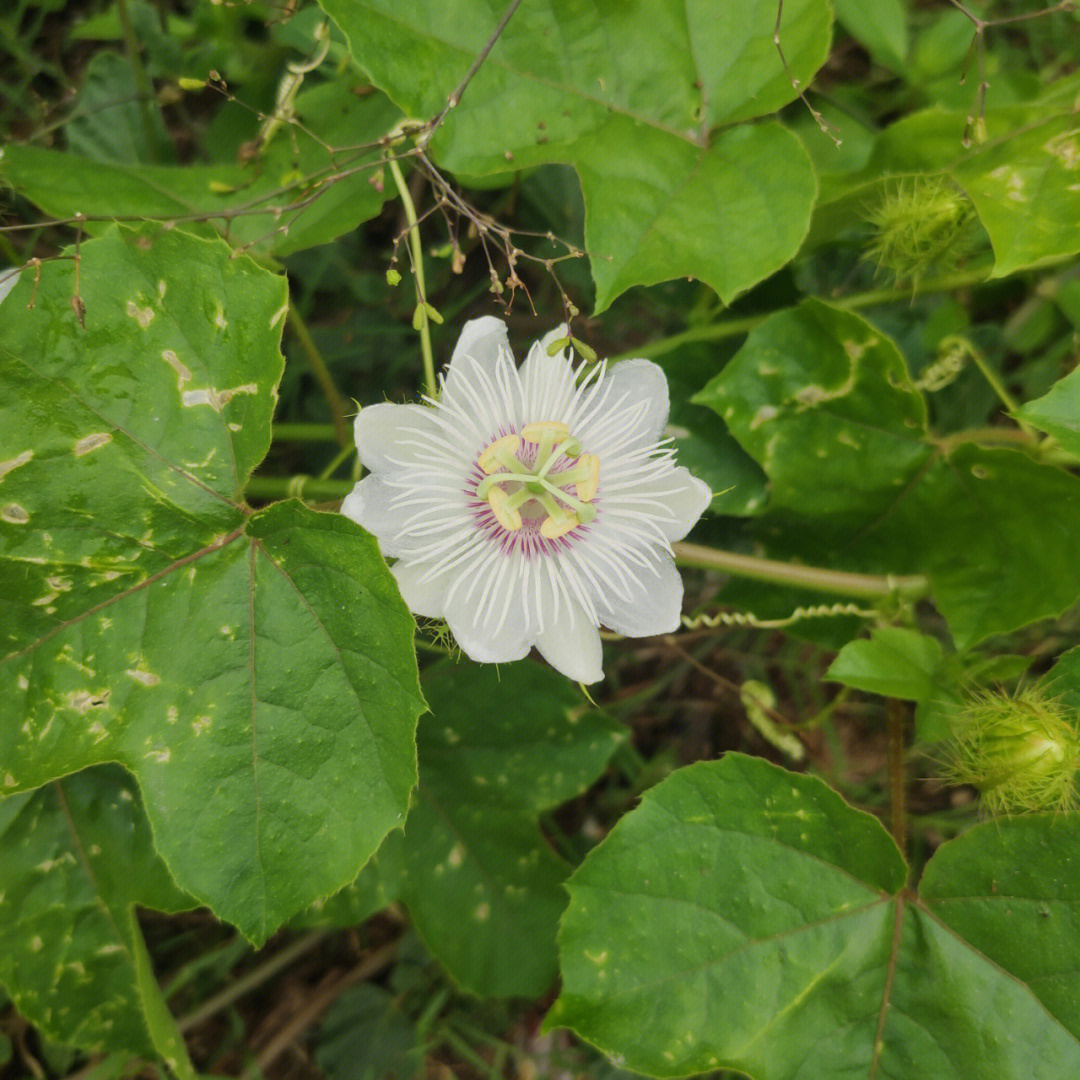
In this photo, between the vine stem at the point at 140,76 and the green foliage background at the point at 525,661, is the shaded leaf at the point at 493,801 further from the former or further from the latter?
the vine stem at the point at 140,76

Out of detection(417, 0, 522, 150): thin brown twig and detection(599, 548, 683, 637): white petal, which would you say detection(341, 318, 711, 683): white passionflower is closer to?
detection(599, 548, 683, 637): white petal

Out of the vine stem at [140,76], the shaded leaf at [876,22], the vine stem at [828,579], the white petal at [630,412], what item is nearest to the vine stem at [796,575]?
the vine stem at [828,579]

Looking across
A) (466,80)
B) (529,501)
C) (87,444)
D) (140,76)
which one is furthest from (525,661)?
(140,76)

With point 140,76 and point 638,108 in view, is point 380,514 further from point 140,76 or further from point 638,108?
point 140,76

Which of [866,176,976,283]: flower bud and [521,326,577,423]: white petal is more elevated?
[866,176,976,283]: flower bud

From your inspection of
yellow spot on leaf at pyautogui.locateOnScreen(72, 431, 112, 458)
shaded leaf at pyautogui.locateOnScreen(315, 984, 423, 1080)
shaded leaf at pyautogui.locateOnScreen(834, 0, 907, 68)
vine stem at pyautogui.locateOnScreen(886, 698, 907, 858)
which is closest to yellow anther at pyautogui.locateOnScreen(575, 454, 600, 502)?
yellow spot on leaf at pyautogui.locateOnScreen(72, 431, 112, 458)

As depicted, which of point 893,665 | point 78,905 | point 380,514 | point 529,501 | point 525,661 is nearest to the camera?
point 380,514

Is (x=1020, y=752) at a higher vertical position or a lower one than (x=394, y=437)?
lower
